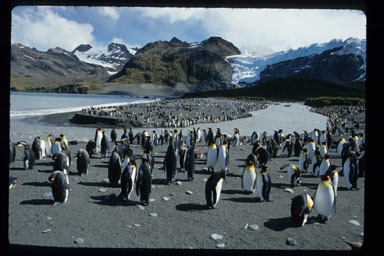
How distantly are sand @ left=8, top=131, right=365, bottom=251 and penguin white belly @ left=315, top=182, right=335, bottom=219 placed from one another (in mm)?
216

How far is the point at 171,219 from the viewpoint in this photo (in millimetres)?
5152

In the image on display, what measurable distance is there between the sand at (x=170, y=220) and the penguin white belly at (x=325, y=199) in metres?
0.22

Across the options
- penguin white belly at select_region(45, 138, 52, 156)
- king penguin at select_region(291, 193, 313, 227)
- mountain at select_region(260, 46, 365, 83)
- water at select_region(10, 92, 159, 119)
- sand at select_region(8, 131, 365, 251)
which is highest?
mountain at select_region(260, 46, 365, 83)

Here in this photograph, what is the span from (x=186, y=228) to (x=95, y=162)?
6.61m

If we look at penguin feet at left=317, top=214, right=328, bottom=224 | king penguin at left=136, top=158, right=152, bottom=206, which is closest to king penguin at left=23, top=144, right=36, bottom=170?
king penguin at left=136, top=158, right=152, bottom=206

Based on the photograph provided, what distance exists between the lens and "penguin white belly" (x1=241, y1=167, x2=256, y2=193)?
679cm

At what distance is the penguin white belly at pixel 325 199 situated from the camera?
5090 mm

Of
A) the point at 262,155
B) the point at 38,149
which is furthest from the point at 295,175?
the point at 38,149

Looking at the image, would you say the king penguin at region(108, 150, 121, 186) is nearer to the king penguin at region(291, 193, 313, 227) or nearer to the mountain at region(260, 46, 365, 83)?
the king penguin at region(291, 193, 313, 227)

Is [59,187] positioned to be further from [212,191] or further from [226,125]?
[226,125]

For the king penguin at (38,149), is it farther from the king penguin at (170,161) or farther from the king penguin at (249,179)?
the king penguin at (249,179)

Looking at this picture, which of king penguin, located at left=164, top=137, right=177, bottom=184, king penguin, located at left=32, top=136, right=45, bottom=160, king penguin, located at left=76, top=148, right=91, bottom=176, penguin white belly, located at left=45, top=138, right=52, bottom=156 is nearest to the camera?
king penguin, located at left=164, top=137, right=177, bottom=184

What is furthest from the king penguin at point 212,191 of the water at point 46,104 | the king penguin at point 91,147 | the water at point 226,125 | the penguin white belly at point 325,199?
the water at point 46,104
